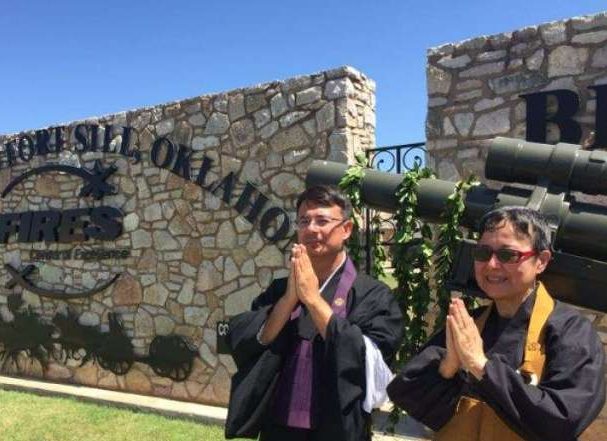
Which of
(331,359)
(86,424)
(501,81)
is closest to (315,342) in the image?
(331,359)

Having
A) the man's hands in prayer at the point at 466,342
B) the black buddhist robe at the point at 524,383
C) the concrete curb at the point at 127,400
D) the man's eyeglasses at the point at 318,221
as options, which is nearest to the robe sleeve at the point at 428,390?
the black buddhist robe at the point at 524,383

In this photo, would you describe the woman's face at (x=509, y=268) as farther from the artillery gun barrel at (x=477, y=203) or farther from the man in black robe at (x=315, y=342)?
the man in black robe at (x=315, y=342)

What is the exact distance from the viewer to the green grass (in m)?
4.70

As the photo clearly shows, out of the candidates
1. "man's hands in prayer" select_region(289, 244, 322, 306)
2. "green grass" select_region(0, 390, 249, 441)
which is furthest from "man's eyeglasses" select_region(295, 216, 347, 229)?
"green grass" select_region(0, 390, 249, 441)

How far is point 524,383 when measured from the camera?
1.42 meters

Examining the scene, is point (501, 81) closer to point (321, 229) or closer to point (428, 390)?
point (321, 229)

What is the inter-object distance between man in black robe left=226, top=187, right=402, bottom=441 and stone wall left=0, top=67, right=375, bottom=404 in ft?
8.89

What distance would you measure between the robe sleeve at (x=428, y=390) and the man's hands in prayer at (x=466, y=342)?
0.10m

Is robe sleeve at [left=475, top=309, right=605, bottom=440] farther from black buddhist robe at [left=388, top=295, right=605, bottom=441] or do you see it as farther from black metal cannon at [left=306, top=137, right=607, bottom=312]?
black metal cannon at [left=306, top=137, right=607, bottom=312]

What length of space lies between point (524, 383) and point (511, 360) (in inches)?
4.0

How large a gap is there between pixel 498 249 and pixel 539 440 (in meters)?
0.50

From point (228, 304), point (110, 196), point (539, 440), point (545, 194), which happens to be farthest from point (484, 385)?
point (110, 196)

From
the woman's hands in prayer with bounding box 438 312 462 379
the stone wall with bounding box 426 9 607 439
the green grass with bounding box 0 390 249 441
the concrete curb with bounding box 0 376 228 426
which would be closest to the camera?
the woman's hands in prayer with bounding box 438 312 462 379

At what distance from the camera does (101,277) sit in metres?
6.12
